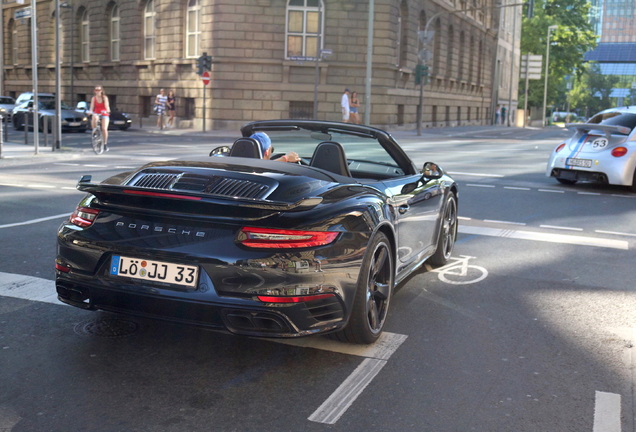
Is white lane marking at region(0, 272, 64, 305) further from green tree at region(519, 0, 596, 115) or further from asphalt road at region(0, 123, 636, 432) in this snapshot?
green tree at region(519, 0, 596, 115)

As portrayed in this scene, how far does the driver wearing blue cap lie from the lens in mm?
5539

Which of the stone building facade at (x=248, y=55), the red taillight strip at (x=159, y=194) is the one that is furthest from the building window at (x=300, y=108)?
the red taillight strip at (x=159, y=194)

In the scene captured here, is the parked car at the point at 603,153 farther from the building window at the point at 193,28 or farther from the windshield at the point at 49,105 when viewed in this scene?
the building window at the point at 193,28

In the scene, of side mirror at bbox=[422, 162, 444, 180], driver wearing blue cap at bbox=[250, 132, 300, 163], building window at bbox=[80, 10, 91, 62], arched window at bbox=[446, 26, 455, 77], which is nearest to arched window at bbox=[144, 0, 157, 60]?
building window at bbox=[80, 10, 91, 62]

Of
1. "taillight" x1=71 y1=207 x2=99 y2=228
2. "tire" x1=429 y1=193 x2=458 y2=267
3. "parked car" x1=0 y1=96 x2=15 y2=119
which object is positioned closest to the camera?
"taillight" x1=71 y1=207 x2=99 y2=228

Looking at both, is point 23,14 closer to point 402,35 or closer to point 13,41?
point 402,35

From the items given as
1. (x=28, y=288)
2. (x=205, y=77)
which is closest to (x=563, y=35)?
(x=205, y=77)

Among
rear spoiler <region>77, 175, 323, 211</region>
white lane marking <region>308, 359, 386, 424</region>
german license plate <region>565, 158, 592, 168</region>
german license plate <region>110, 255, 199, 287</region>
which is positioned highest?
rear spoiler <region>77, 175, 323, 211</region>

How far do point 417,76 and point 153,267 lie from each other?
31791 mm

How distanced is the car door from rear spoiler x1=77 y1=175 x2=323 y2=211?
1148mm

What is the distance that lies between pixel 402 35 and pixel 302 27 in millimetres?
6826

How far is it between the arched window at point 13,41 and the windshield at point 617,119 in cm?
4837

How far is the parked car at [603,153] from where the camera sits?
1295 centimetres

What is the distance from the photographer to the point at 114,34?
43156 mm
